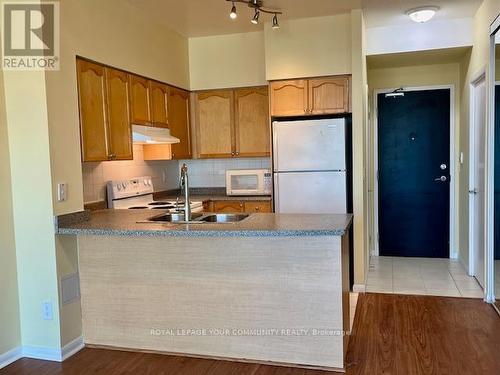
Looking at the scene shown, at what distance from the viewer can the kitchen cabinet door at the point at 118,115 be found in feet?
11.8

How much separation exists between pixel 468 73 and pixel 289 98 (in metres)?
1.93

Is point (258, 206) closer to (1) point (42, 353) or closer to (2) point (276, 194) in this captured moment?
(2) point (276, 194)

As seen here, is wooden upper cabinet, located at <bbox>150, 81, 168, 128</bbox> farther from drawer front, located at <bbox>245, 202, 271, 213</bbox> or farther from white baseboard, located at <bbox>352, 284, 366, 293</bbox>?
white baseboard, located at <bbox>352, 284, 366, 293</bbox>

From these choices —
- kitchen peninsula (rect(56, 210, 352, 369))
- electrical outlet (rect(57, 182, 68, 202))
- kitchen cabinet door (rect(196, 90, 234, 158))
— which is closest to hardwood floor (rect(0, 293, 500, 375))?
kitchen peninsula (rect(56, 210, 352, 369))

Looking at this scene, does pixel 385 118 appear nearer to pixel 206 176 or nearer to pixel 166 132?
pixel 206 176

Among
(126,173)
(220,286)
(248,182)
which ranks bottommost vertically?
(220,286)

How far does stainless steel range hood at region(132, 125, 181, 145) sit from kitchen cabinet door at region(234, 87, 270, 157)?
82 centimetres

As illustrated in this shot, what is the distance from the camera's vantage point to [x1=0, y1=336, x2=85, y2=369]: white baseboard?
2947mm

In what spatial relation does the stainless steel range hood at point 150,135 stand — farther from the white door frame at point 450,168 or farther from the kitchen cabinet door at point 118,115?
the white door frame at point 450,168

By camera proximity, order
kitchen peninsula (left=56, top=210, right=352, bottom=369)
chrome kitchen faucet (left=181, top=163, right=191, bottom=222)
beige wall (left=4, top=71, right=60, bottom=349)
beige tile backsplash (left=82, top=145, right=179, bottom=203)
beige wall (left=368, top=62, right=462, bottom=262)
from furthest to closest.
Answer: beige wall (left=368, top=62, right=462, bottom=262), beige tile backsplash (left=82, top=145, right=179, bottom=203), chrome kitchen faucet (left=181, top=163, right=191, bottom=222), beige wall (left=4, top=71, right=60, bottom=349), kitchen peninsula (left=56, top=210, right=352, bottom=369)

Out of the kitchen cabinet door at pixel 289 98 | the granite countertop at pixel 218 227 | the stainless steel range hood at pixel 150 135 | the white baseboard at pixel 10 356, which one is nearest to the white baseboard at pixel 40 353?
the white baseboard at pixel 10 356

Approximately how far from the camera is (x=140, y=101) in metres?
4.06

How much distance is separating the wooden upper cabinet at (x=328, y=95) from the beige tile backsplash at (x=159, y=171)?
1076 mm

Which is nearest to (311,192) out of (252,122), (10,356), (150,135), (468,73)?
(252,122)
